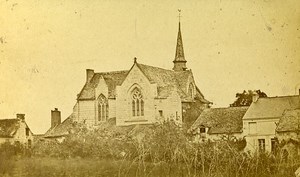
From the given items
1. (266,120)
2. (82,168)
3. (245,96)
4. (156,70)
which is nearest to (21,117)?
(82,168)

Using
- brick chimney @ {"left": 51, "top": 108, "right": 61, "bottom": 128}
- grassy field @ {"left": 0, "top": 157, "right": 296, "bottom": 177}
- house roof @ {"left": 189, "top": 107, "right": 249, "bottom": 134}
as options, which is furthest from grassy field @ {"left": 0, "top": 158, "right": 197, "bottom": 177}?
house roof @ {"left": 189, "top": 107, "right": 249, "bottom": 134}

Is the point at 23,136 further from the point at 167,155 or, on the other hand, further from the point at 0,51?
the point at 167,155

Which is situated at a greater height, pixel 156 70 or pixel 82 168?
pixel 156 70

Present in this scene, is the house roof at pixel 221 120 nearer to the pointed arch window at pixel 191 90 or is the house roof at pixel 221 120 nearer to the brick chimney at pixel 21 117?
the pointed arch window at pixel 191 90

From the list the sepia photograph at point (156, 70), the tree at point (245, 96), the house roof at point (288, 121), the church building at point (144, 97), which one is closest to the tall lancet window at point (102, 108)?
the church building at point (144, 97)

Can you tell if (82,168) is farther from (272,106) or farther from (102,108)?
(272,106)

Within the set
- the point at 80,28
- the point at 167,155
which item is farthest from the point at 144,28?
the point at 167,155
